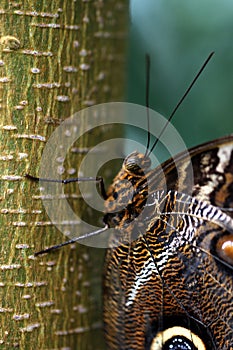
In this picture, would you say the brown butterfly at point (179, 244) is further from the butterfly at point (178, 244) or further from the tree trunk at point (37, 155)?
the tree trunk at point (37, 155)

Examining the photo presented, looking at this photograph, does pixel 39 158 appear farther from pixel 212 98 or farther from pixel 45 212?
pixel 212 98

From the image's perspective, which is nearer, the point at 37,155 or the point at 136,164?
the point at 37,155

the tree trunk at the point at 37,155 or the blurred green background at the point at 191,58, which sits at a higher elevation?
the blurred green background at the point at 191,58

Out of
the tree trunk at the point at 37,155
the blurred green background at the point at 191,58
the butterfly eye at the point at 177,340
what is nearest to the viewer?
the tree trunk at the point at 37,155

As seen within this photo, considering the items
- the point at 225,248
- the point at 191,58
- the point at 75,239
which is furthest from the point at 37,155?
the point at 191,58

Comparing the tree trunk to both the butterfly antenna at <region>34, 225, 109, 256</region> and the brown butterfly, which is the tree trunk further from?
the brown butterfly

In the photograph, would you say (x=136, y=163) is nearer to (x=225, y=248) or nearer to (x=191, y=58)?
(x=225, y=248)

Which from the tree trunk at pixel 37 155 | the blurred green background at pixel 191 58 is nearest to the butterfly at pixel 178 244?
the tree trunk at pixel 37 155
